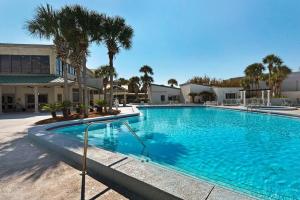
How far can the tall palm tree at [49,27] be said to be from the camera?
14.6 metres

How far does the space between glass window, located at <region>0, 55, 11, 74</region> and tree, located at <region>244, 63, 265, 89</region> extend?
39.2 meters

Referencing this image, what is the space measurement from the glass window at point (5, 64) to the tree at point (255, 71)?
3920 centimetres

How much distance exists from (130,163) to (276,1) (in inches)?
642

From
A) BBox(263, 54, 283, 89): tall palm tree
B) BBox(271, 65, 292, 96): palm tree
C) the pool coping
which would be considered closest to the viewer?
the pool coping

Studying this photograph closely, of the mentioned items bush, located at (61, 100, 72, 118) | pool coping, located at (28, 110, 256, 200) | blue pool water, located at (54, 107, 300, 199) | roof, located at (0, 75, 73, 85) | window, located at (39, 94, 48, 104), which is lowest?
blue pool water, located at (54, 107, 300, 199)

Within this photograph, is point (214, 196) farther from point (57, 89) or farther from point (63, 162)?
point (57, 89)

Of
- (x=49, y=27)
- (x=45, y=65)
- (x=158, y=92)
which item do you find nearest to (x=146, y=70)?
(x=158, y=92)

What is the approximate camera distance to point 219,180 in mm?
5199

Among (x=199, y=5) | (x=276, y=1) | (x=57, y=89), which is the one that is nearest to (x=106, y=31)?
(x=199, y=5)

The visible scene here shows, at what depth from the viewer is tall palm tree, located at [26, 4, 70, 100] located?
47.9ft

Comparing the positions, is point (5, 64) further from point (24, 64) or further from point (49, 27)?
point (49, 27)

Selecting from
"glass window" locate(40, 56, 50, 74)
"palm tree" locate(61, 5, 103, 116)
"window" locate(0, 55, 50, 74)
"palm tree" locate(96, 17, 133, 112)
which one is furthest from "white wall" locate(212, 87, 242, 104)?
"window" locate(0, 55, 50, 74)

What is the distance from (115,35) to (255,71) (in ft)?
102

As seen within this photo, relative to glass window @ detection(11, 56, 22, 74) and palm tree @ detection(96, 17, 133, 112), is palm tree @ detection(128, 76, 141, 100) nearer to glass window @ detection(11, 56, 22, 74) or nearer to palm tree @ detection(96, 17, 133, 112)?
glass window @ detection(11, 56, 22, 74)
